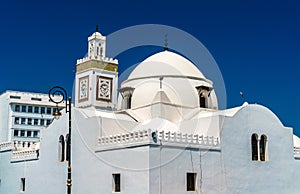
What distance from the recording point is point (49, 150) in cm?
3284

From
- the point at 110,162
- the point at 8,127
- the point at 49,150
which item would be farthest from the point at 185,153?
the point at 8,127

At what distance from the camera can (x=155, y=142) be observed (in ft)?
82.0

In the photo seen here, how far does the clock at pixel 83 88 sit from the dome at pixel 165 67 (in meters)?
3.58

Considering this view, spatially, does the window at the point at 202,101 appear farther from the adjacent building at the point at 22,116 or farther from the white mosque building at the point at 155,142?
the adjacent building at the point at 22,116

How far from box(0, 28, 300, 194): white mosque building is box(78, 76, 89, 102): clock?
0.08 metres

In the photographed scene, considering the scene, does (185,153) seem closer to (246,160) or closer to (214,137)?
(214,137)

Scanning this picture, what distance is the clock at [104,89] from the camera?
36.4 m

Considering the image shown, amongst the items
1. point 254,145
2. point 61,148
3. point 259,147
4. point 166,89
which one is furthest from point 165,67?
point 61,148

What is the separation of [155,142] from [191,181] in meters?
3.30

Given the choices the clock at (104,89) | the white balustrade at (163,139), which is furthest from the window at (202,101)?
the clock at (104,89)

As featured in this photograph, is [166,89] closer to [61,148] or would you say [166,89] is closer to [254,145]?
[254,145]

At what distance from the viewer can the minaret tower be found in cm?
3625

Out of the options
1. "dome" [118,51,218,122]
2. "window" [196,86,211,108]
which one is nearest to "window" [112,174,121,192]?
"dome" [118,51,218,122]

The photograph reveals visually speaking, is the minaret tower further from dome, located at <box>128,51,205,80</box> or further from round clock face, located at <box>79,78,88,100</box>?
dome, located at <box>128,51,205,80</box>
